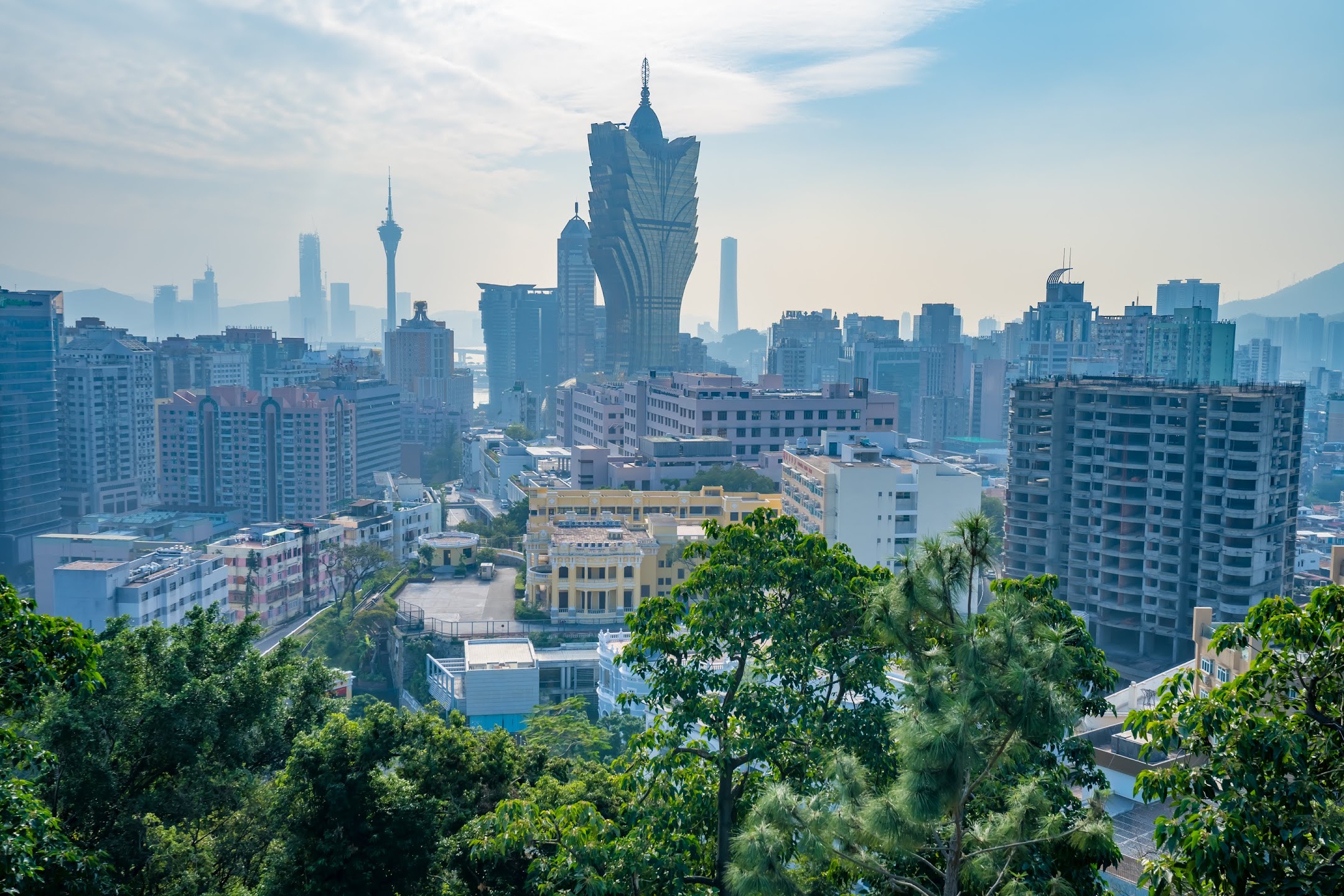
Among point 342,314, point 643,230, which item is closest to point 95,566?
point 643,230

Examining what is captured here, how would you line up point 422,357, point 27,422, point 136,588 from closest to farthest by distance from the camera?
point 136,588 < point 27,422 < point 422,357

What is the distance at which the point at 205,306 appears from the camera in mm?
126625

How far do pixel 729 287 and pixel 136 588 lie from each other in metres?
142

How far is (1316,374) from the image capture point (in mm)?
74375

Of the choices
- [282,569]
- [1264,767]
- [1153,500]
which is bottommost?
[282,569]

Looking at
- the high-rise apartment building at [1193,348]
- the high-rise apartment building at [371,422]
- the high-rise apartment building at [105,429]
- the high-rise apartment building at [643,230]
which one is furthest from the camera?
the high-rise apartment building at [643,230]

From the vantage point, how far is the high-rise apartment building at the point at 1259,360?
6356 cm

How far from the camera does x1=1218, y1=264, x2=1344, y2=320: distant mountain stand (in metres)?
130

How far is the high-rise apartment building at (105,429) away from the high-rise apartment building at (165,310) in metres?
80.8

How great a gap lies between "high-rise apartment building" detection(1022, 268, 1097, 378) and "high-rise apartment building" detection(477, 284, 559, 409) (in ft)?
115

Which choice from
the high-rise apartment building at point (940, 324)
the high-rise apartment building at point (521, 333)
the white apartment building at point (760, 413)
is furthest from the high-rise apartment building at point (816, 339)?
the white apartment building at point (760, 413)

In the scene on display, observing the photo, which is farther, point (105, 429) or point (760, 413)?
point (105, 429)

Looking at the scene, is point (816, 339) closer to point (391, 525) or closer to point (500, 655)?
point (391, 525)

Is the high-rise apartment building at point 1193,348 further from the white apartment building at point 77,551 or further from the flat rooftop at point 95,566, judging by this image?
the flat rooftop at point 95,566
